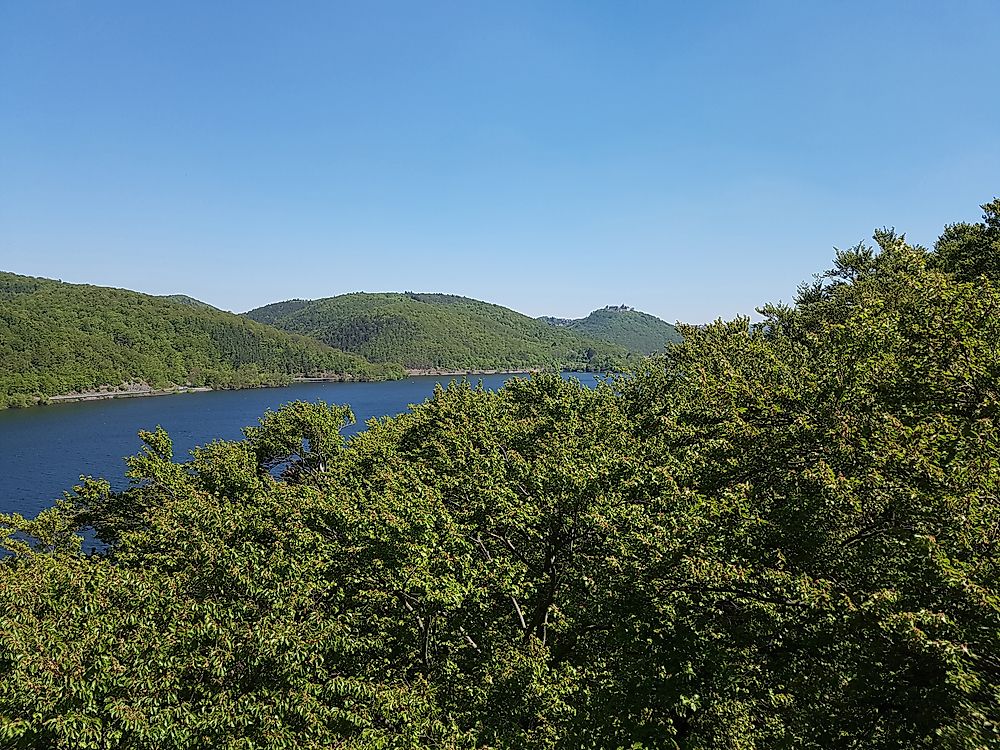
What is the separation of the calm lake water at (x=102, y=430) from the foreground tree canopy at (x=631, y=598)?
54.6 feet

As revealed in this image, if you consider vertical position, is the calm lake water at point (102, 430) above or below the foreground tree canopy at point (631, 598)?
below

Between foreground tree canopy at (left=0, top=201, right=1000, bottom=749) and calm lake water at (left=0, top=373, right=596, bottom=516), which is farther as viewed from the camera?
calm lake water at (left=0, top=373, right=596, bottom=516)

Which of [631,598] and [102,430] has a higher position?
[631,598]

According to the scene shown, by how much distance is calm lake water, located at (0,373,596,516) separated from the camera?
73938mm

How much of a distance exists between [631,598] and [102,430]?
437ft

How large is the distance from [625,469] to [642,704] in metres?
5.38

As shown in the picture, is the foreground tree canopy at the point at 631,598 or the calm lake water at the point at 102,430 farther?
the calm lake water at the point at 102,430

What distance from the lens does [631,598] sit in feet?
43.0

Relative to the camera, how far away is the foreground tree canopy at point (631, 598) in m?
9.77

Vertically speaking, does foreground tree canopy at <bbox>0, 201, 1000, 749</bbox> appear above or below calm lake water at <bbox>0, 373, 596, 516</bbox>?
above

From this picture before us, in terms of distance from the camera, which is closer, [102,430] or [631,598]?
[631,598]

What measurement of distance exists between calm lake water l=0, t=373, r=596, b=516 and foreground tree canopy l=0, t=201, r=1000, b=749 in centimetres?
1664

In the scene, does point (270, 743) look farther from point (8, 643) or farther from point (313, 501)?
point (313, 501)

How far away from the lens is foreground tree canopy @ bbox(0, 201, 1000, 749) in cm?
977
